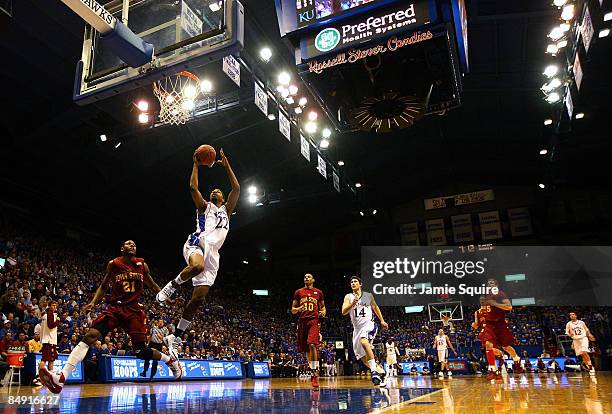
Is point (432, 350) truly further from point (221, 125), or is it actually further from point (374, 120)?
point (374, 120)

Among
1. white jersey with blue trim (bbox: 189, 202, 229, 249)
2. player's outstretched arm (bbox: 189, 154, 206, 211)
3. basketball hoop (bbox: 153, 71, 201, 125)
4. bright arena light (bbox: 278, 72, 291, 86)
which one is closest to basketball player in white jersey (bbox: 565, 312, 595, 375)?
bright arena light (bbox: 278, 72, 291, 86)

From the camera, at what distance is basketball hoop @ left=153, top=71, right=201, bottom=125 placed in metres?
11.8

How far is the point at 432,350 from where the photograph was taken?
2450cm

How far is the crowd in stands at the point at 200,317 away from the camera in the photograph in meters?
13.3

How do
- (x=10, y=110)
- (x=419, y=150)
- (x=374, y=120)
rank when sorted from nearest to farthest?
(x=374, y=120), (x=10, y=110), (x=419, y=150)

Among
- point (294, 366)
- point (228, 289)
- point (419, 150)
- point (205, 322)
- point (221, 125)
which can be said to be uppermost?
point (419, 150)

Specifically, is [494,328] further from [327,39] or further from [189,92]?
[189,92]

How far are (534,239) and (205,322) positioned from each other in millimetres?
21786

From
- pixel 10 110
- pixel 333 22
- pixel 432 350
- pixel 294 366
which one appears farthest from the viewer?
pixel 432 350

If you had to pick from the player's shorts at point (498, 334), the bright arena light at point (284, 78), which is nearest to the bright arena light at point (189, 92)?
the bright arena light at point (284, 78)

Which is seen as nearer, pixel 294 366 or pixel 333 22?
pixel 333 22

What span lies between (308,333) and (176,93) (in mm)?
6871

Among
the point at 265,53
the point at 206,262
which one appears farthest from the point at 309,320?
the point at 265,53

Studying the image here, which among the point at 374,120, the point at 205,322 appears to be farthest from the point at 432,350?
the point at 374,120
